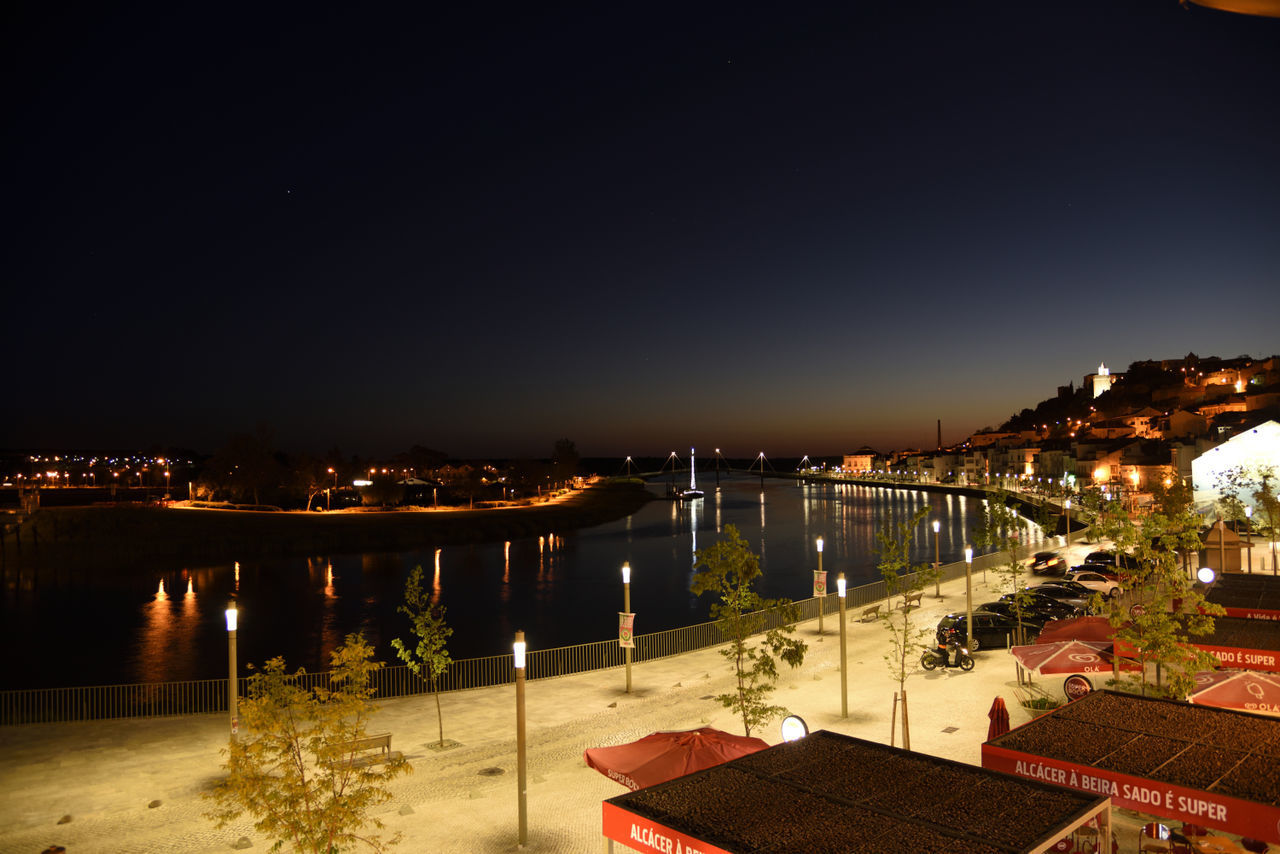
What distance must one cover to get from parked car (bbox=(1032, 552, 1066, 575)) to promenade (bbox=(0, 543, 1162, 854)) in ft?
53.5

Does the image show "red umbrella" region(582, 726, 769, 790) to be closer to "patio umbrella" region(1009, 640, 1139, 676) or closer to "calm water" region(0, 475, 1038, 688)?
"patio umbrella" region(1009, 640, 1139, 676)

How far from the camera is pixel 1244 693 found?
12828 millimetres

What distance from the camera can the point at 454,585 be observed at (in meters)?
59.1

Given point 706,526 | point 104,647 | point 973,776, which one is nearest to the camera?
point 973,776

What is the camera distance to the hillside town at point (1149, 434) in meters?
58.8

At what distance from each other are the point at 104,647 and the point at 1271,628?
4911 cm

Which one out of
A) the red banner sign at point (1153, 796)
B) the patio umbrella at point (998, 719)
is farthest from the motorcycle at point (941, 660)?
the red banner sign at point (1153, 796)

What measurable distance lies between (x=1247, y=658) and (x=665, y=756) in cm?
Result: 1219

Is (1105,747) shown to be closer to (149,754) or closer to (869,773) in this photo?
(869,773)

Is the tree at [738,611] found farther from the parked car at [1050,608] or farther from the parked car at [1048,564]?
the parked car at [1048,564]

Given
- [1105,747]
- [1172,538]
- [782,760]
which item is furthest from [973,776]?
[1172,538]

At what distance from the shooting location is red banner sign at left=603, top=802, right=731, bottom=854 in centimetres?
683

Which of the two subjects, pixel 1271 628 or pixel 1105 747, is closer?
pixel 1105 747

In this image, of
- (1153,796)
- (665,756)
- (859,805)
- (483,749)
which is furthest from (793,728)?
(483,749)
